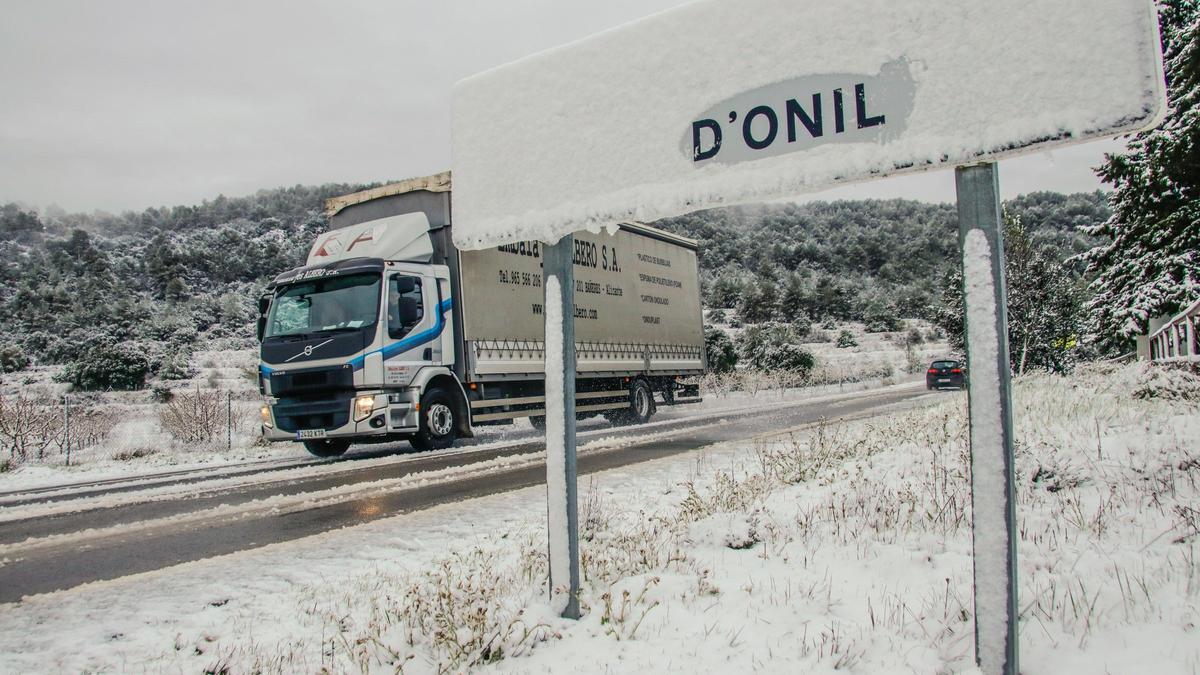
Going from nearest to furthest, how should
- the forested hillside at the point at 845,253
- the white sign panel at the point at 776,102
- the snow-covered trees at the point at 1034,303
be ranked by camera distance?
the white sign panel at the point at 776,102 → the snow-covered trees at the point at 1034,303 → the forested hillside at the point at 845,253

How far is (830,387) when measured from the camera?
36.8m

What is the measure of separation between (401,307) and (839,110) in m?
9.32

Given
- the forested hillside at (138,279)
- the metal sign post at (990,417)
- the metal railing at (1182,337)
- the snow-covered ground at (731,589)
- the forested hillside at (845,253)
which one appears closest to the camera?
the metal sign post at (990,417)

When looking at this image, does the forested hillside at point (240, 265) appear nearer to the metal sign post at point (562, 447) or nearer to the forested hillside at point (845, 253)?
the forested hillside at point (845, 253)

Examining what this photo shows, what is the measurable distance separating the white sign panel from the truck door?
7785 millimetres

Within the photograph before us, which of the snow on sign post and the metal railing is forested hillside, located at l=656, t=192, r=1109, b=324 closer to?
the metal railing

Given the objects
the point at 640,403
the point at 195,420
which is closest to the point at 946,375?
the point at 640,403

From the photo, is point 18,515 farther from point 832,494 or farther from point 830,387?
point 830,387

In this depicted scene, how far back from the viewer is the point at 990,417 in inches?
87.1

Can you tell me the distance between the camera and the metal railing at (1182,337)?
11.6 meters

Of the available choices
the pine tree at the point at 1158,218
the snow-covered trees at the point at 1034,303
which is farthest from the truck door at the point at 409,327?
the snow-covered trees at the point at 1034,303

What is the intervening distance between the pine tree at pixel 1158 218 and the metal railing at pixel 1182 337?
1669 millimetres

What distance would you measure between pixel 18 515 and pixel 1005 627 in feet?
28.6

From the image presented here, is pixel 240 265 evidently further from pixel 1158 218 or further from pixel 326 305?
pixel 1158 218
